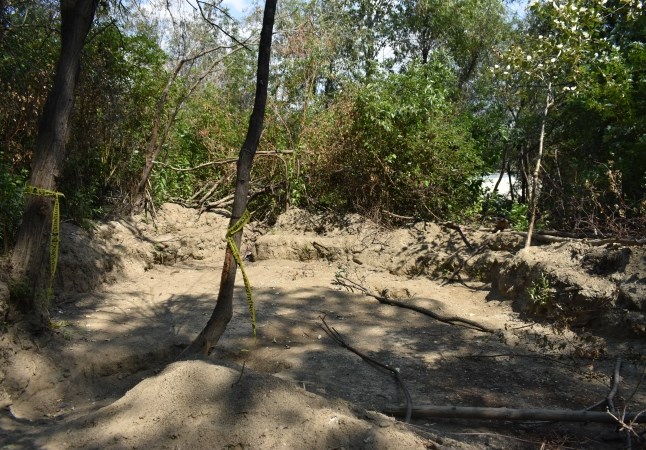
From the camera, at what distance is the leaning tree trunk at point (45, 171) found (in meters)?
5.89

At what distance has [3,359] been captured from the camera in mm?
5441

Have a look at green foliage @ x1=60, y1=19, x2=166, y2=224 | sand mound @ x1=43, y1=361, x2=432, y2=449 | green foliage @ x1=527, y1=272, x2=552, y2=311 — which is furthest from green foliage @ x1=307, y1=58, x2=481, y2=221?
sand mound @ x1=43, y1=361, x2=432, y2=449

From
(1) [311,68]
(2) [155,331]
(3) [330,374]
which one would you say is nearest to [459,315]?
(3) [330,374]

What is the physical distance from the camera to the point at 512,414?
4.40m

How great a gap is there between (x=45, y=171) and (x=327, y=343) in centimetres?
344

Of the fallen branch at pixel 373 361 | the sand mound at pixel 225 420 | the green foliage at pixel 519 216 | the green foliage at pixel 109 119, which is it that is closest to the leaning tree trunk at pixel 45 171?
the sand mound at pixel 225 420

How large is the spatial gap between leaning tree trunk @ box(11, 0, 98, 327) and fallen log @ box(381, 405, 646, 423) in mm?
3755

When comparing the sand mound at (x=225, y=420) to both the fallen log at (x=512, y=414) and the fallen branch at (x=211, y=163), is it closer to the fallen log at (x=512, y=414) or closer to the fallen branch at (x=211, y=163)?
the fallen log at (x=512, y=414)

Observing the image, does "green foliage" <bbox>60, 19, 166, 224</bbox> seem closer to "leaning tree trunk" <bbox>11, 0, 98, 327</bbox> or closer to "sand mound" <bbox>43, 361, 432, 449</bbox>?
"leaning tree trunk" <bbox>11, 0, 98, 327</bbox>

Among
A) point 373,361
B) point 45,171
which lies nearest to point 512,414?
point 373,361

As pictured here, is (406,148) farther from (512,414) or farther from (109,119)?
(512,414)

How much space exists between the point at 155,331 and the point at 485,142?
793 centimetres

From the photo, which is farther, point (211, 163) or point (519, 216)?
point (211, 163)

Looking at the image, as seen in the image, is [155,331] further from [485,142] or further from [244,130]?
[485,142]
